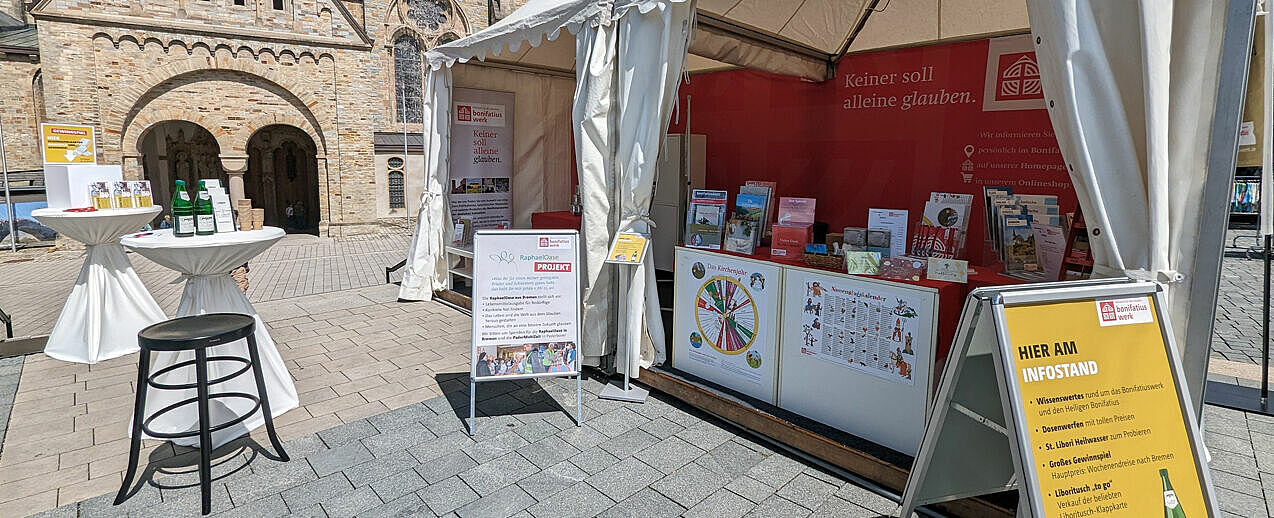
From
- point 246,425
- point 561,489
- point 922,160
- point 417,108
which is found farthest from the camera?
point 417,108

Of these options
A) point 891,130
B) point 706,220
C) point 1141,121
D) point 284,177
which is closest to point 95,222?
point 706,220

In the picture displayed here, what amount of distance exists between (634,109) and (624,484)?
216cm

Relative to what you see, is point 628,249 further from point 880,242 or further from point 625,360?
point 880,242

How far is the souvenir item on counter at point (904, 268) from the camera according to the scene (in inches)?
112

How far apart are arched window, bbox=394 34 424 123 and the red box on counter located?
16702 mm

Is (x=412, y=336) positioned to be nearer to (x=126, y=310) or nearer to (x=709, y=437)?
(x=126, y=310)

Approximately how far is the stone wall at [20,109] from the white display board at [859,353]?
20.5 meters

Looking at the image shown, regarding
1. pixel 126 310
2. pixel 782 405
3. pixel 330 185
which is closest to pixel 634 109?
pixel 782 405

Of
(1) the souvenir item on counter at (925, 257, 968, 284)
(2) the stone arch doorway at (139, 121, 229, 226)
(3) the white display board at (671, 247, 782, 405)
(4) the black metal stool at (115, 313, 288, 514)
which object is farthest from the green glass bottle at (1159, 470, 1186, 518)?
(2) the stone arch doorway at (139, 121, 229, 226)

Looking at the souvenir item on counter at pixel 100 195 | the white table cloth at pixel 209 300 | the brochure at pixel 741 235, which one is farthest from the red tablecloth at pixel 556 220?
the souvenir item on counter at pixel 100 195

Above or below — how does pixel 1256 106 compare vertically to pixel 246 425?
above

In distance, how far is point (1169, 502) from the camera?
1.87 metres

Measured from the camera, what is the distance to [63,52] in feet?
41.9

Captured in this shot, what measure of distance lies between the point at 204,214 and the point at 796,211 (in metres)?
3.10
